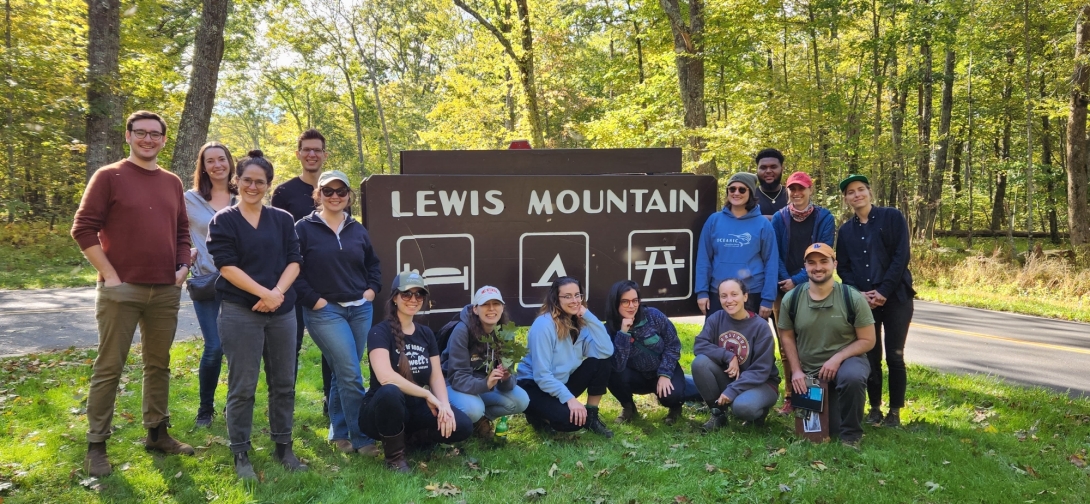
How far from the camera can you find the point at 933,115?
2906cm

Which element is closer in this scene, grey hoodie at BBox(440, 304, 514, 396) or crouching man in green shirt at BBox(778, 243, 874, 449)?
grey hoodie at BBox(440, 304, 514, 396)

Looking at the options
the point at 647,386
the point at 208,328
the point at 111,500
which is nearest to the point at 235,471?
the point at 111,500

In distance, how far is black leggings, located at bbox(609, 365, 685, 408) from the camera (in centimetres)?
501

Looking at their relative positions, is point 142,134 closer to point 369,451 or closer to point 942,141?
point 369,451

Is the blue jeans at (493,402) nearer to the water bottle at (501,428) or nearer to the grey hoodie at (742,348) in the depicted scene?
the water bottle at (501,428)

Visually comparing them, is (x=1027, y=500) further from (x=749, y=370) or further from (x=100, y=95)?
(x=100, y=95)

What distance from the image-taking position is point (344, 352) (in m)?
4.19

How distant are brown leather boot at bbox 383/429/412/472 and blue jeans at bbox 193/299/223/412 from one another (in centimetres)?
147

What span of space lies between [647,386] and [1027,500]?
2.46 metres

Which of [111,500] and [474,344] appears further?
[474,344]

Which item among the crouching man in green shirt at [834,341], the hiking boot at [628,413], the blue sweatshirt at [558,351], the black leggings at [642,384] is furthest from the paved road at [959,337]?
the blue sweatshirt at [558,351]

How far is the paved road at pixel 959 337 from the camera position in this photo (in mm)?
7219

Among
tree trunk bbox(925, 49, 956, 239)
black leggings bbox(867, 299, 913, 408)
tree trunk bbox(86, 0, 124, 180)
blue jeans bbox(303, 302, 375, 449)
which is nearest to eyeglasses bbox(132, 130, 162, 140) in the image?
blue jeans bbox(303, 302, 375, 449)

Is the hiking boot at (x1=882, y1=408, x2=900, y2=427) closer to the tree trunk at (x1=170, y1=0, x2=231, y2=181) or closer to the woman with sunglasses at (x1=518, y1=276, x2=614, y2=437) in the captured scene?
the woman with sunglasses at (x1=518, y1=276, x2=614, y2=437)
